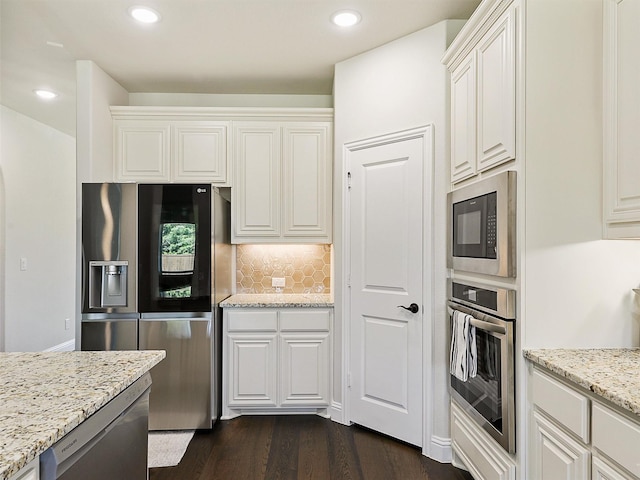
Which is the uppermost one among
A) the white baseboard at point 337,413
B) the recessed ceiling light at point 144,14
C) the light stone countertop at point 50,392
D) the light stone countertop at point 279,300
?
the recessed ceiling light at point 144,14

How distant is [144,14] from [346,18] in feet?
4.02

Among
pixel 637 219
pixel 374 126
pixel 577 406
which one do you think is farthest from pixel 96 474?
pixel 374 126

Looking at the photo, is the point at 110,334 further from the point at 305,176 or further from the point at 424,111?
the point at 424,111

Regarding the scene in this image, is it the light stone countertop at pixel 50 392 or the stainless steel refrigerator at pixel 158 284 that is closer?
the light stone countertop at pixel 50 392

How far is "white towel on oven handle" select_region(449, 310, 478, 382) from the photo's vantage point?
206 centimetres

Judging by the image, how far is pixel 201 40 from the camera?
2.81 metres

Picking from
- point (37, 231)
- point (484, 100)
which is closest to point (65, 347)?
point (37, 231)

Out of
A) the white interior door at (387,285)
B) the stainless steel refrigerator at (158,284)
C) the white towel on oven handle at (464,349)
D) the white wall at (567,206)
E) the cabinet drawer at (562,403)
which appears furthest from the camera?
the stainless steel refrigerator at (158,284)

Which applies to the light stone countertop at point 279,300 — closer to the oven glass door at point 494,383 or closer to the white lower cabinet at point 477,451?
the white lower cabinet at point 477,451

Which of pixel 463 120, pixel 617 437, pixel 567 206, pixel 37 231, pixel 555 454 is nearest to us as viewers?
pixel 617 437

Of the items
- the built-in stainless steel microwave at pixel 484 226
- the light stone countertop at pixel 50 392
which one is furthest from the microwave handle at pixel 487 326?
the light stone countertop at pixel 50 392

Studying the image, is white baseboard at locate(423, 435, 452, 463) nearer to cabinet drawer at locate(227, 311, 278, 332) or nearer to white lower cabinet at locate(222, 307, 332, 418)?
white lower cabinet at locate(222, 307, 332, 418)

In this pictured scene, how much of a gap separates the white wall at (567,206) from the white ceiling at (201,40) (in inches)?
33.8

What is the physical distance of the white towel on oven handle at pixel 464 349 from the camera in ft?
6.77
